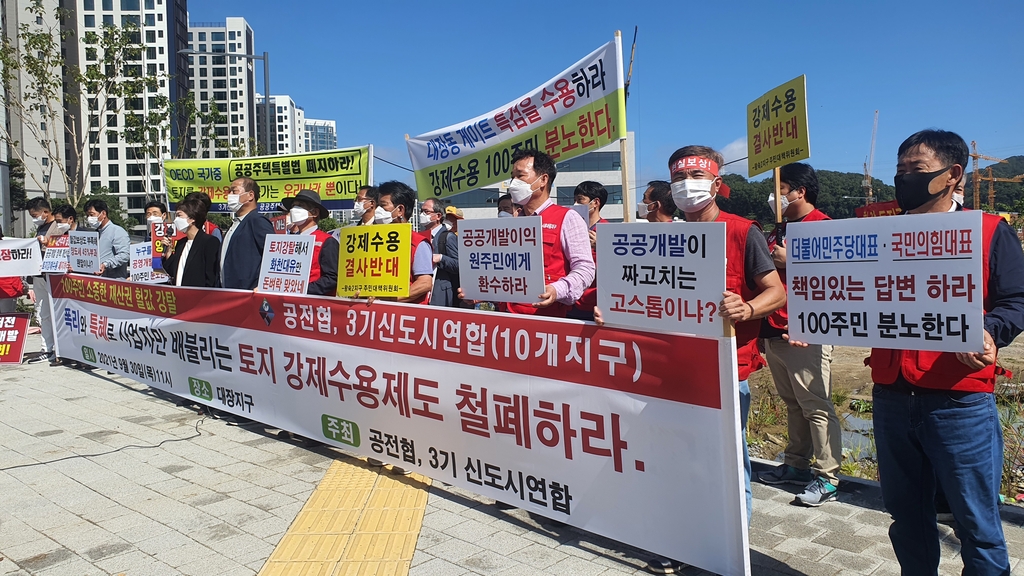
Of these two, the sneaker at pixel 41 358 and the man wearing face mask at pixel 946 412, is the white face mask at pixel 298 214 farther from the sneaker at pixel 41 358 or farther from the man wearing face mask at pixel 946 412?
the sneaker at pixel 41 358

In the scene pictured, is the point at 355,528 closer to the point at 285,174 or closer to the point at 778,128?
the point at 778,128

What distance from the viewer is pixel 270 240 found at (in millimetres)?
6336

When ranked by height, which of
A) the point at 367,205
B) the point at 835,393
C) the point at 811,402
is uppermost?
the point at 367,205

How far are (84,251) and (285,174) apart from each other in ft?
8.68

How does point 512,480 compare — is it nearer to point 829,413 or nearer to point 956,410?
point 829,413

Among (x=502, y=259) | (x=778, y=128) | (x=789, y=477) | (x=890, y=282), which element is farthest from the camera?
(x=778, y=128)

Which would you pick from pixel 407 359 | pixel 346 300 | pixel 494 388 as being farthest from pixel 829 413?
pixel 346 300

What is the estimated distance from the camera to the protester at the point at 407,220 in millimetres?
5594

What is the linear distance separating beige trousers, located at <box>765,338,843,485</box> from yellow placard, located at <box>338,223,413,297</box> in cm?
254

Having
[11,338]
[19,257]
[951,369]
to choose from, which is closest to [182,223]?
[19,257]

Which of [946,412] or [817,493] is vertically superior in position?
[946,412]

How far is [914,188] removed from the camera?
2.92 m

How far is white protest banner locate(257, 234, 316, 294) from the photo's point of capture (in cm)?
603

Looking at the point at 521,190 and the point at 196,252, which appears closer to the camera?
the point at 521,190
